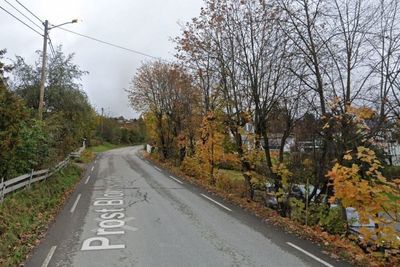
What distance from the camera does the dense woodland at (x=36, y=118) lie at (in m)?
13.1

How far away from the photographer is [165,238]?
9188 mm

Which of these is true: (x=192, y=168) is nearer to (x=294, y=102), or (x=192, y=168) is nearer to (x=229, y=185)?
(x=229, y=185)

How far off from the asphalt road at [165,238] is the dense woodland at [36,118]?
9.75 ft

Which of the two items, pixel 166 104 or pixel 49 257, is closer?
pixel 49 257

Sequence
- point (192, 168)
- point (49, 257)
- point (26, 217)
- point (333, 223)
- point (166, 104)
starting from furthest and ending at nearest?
point (166, 104) < point (192, 168) < point (333, 223) < point (26, 217) < point (49, 257)

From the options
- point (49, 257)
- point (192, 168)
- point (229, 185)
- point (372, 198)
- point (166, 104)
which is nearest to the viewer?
point (372, 198)

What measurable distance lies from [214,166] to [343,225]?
36.7ft

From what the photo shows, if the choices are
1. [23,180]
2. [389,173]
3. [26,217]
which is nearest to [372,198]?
[26,217]

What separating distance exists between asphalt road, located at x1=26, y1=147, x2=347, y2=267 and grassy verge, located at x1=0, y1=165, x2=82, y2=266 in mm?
343

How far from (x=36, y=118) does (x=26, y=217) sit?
9.40 meters

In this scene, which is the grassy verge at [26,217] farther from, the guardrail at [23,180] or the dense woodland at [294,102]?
the dense woodland at [294,102]

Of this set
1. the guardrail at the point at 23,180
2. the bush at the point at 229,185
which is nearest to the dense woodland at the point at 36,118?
the guardrail at the point at 23,180

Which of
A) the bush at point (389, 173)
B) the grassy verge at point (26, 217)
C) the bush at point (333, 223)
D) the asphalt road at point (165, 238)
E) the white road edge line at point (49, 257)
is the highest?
the bush at point (389, 173)

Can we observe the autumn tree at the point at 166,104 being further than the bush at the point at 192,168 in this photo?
Yes
